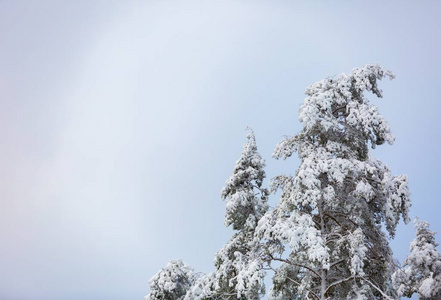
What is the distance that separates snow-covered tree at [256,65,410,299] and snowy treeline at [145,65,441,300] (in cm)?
3

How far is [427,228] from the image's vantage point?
20844 mm

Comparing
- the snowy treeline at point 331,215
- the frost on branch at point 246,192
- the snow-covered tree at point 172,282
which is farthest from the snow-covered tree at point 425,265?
the snow-covered tree at point 172,282

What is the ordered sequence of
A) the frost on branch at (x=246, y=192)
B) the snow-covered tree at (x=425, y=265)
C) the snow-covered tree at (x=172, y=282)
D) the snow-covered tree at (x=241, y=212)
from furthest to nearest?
the snow-covered tree at (x=425, y=265) → the frost on branch at (x=246, y=192) → the snow-covered tree at (x=172, y=282) → the snow-covered tree at (x=241, y=212)

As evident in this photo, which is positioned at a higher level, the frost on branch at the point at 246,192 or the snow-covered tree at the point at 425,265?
the frost on branch at the point at 246,192

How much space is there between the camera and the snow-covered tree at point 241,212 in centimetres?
1498

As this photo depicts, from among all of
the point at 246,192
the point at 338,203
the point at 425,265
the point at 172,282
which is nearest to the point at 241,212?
the point at 246,192

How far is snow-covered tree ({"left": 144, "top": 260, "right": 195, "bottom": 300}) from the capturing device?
52.0ft

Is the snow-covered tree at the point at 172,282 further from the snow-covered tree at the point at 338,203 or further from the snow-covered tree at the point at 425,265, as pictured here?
the snow-covered tree at the point at 425,265

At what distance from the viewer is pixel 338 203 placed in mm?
13203

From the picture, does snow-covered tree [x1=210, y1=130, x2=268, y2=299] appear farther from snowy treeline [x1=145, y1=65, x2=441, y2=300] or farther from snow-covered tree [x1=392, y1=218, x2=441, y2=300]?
snow-covered tree [x1=392, y1=218, x2=441, y2=300]

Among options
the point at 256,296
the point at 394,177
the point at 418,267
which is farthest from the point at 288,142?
the point at 418,267

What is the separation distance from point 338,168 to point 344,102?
2.98 meters

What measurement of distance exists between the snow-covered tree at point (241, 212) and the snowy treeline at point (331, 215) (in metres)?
0.13

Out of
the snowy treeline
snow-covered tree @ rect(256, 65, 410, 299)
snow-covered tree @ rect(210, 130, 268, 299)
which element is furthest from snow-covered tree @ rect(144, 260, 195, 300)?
snow-covered tree @ rect(256, 65, 410, 299)
